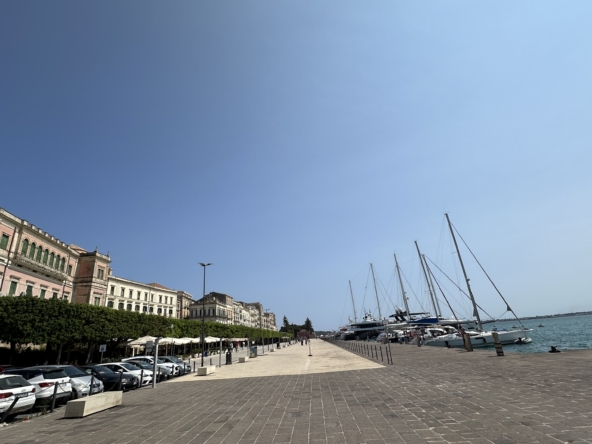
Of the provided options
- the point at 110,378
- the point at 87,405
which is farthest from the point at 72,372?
the point at 87,405

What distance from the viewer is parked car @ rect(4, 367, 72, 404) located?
12609 millimetres

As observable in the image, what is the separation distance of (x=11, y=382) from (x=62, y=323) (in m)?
18.5

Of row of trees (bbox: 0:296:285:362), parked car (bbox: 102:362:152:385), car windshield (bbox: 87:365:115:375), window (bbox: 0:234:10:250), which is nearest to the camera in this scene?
car windshield (bbox: 87:365:115:375)

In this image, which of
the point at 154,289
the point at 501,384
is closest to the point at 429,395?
the point at 501,384

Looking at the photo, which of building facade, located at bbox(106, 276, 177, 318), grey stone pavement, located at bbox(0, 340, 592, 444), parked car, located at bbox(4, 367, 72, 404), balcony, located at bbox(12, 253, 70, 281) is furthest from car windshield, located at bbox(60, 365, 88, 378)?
building facade, located at bbox(106, 276, 177, 318)

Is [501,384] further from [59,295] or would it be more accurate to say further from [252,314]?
[252,314]

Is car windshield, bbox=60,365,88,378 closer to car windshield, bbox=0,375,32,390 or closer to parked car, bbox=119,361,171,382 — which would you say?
car windshield, bbox=0,375,32,390

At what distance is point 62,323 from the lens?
26.9m

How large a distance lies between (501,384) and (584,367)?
528 cm

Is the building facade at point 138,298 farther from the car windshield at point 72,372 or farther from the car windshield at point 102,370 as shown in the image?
the car windshield at point 72,372

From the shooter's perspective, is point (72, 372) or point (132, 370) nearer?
point (72, 372)

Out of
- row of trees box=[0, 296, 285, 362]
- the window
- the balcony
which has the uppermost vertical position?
the window

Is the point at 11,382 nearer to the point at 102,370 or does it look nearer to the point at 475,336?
the point at 102,370

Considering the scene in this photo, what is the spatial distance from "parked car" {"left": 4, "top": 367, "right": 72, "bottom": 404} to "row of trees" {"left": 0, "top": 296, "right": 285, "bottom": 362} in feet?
41.8
